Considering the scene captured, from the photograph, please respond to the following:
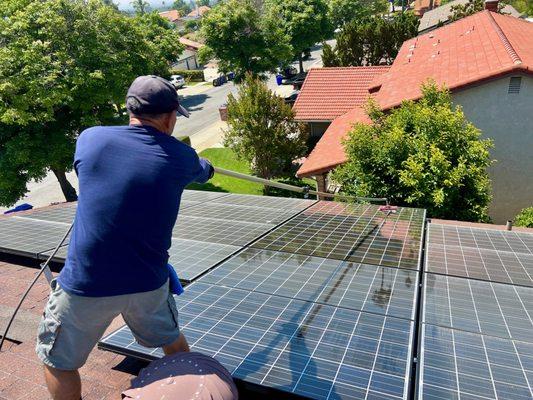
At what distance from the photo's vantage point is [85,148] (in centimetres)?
280

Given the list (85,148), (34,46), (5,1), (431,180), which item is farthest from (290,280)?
(5,1)

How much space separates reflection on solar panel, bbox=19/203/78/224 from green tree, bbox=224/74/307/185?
12062mm

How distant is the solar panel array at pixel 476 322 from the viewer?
378 centimetres

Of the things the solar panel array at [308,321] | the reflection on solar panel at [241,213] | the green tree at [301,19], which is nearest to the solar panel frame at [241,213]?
the reflection on solar panel at [241,213]

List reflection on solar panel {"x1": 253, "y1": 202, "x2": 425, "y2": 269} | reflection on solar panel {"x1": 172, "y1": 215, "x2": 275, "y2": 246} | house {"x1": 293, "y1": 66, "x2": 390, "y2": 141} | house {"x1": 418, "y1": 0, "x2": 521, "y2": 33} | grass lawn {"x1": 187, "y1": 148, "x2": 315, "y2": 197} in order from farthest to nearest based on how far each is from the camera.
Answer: house {"x1": 418, "y1": 0, "x2": 521, "y2": 33} → house {"x1": 293, "y1": 66, "x2": 390, "y2": 141} → grass lawn {"x1": 187, "y1": 148, "x2": 315, "y2": 197} → reflection on solar panel {"x1": 172, "y1": 215, "x2": 275, "y2": 246} → reflection on solar panel {"x1": 253, "y1": 202, "x2": 425, "y2": 269}

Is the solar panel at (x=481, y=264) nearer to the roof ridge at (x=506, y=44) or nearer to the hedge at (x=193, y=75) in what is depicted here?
the roof ridge at (x=506, y=44)

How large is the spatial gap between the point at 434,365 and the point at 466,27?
27.1 meters

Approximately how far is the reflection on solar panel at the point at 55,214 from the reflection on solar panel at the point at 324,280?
5.33 m

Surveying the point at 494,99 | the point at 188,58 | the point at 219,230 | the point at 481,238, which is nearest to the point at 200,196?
the point at 219,230

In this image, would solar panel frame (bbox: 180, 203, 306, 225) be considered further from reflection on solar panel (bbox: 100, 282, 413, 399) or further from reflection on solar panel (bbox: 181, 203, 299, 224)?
reflection on solar panel (bbox: 100, 282, 413, 399)

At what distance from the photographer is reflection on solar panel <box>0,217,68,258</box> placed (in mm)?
7641

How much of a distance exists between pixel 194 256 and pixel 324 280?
2.44 meters

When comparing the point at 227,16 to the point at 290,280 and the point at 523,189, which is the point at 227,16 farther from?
the point at 290,280

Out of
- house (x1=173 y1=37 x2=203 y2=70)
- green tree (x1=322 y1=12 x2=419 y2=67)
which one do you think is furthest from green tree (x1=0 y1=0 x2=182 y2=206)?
house (x1=173 y1=37 x2=203 y2=70)
